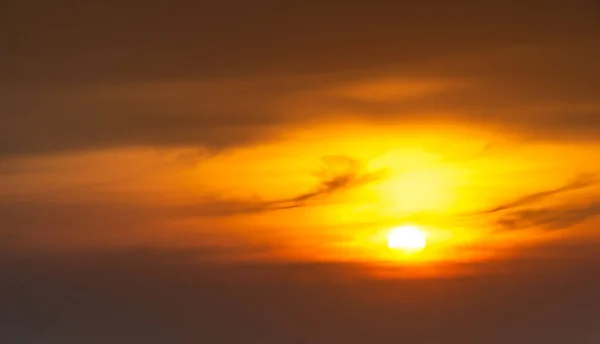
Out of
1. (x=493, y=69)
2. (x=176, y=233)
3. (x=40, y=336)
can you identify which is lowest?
(x=40, y=336)

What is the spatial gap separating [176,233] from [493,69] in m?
1.18

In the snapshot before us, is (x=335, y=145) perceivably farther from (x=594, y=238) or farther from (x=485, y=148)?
(x=594, y=238)

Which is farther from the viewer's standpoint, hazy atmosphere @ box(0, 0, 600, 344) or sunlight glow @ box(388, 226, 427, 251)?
sunlight glow @ box(388, 226, 427, 251)

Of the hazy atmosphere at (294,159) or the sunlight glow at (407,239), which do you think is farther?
the sunlight glow at (407,239)

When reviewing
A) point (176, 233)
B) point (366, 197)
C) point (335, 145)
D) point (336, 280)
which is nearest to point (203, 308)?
point (336, 280)

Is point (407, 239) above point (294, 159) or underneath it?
underneath

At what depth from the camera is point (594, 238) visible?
2.64m

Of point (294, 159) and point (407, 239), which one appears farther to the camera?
point (407, 239)

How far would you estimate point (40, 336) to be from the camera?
348 centimetres

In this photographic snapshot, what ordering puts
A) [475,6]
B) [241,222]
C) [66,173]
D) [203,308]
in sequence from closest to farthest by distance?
[475,6]
[66,173]
[241,222]
[203,308]

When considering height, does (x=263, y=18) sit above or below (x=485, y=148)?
above

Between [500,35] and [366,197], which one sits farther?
[366,197]

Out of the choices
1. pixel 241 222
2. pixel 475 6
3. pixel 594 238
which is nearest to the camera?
pixel 475 6

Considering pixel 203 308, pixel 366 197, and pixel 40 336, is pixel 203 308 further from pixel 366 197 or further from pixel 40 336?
pixel 366 197
